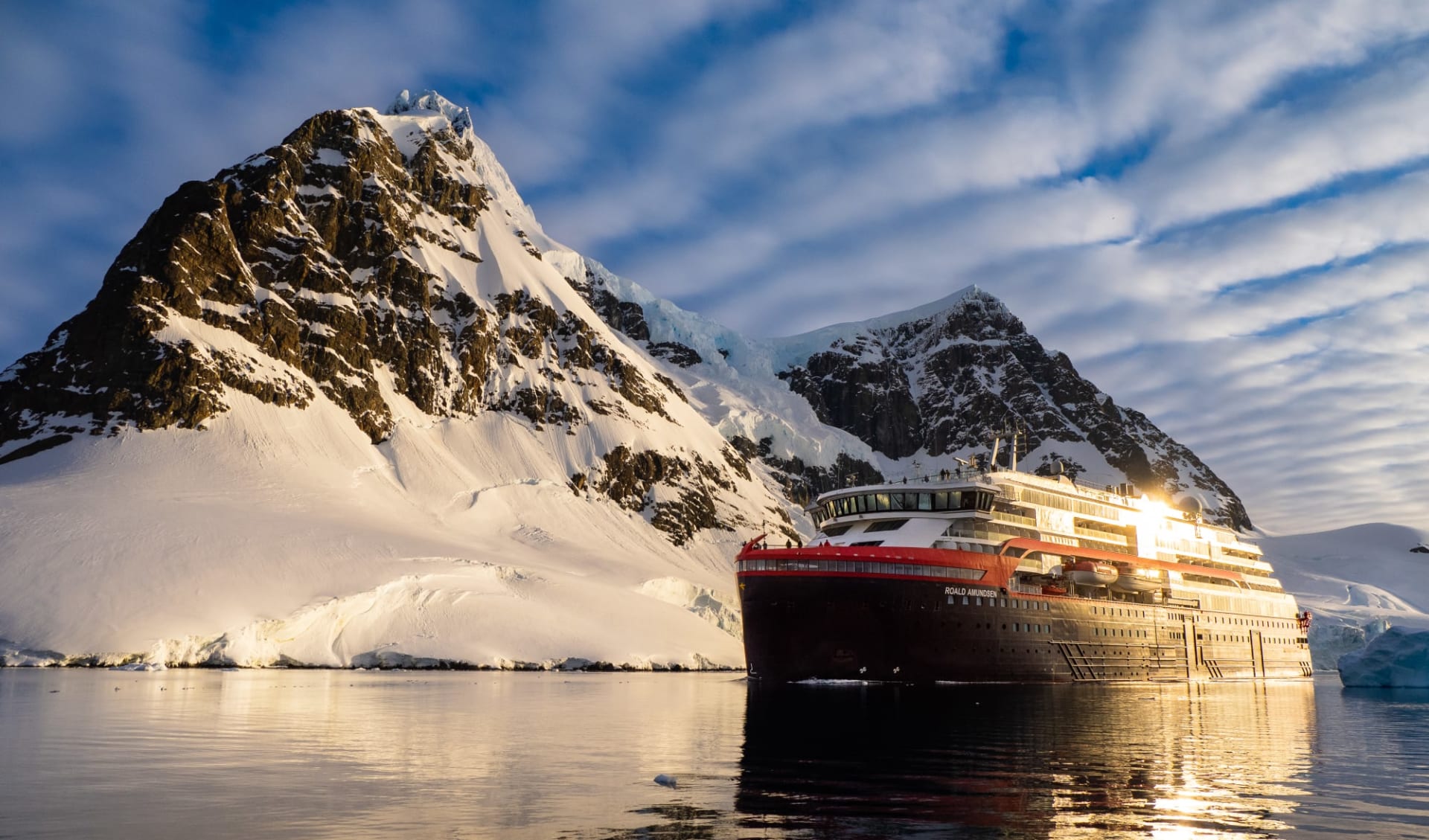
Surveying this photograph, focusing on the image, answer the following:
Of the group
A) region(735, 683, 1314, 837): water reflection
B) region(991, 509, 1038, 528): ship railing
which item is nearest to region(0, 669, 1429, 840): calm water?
region(735, 683, 1314, 837): water reflection

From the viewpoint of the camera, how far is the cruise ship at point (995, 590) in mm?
55188

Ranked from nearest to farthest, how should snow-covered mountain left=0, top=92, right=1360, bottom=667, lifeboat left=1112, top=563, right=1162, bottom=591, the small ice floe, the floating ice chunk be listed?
the floating ice chunk < lifeboat left=1112, top=563, right=1162, bottom=591 < the small ice floe < snow-covered mountain left=0, top=92, right=1360, bottom=667

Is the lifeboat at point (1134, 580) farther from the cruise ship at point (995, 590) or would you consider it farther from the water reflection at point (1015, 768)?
the water reflection at point (1015, 768)

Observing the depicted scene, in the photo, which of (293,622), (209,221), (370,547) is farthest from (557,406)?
(293,622)

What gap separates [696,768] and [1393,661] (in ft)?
215

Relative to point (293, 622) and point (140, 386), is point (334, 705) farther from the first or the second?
point (140, 386)

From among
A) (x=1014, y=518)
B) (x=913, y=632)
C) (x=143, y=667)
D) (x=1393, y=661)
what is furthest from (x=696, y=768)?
(x=1393, y=661)

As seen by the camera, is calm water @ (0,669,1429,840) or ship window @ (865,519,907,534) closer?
calm water @ (0,669,1429,840)

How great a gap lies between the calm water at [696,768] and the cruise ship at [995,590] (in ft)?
32.1

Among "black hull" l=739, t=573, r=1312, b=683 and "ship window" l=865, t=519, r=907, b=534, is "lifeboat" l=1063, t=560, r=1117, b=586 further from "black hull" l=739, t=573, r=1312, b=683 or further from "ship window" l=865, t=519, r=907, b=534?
"ship window" l=865, t=519, r=907, b=534

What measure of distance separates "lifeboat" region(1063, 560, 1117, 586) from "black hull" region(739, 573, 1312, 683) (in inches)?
49.2

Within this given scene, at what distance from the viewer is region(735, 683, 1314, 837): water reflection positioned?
54.6 ft

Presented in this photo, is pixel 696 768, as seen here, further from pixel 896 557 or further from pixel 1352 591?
pixel 1352 591

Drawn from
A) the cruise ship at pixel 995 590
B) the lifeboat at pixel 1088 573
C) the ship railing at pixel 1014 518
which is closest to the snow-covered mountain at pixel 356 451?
the cruise ship at pixel 995 590
